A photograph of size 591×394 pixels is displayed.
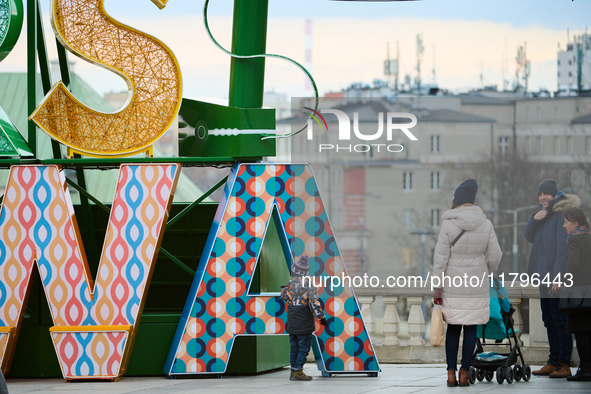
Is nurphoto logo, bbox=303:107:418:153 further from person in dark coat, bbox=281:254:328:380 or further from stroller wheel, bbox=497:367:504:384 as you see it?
stroller wheel, bbox=497:367:504:384

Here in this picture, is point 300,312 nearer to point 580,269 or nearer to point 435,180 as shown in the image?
point 580,269

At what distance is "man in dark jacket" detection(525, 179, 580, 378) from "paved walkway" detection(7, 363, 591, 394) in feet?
0.98

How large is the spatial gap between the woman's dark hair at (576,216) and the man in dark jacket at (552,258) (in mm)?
237

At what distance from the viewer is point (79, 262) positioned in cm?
1072

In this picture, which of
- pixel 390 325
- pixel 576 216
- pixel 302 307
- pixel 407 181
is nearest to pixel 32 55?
pixel 302 307

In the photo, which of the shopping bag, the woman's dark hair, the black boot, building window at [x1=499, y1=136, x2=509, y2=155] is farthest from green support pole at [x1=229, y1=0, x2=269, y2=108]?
building window at [x1=499, y1=136, x2=509, y2=155]

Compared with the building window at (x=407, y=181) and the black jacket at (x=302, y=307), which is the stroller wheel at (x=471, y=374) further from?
the building window at (x=407, y=181)

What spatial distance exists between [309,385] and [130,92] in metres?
3.93

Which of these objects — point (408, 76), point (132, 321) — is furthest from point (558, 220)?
point (408, 76)

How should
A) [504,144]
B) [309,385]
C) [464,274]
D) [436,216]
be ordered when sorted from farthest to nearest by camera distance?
[436,216] < [504,144] < [309,385] < [464,274]

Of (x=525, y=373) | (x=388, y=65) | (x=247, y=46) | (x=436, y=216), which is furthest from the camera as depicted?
(x=388, y=65)

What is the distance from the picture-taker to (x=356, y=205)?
12.8m

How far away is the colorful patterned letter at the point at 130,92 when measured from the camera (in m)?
10.7

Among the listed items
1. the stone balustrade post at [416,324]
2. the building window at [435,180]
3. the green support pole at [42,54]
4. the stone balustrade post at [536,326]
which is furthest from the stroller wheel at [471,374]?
the building window at [435,180]
